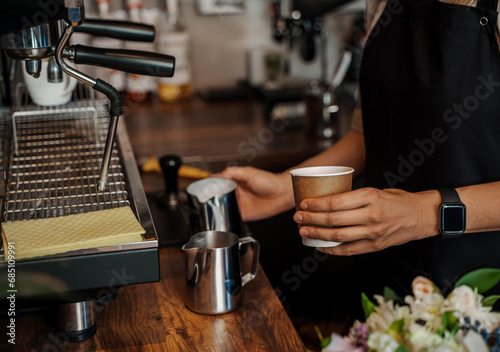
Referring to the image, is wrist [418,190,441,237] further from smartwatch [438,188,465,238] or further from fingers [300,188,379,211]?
fingers [300,188,379,211]

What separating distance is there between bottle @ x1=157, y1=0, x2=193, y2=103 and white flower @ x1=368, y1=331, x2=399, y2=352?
2190 millimetres

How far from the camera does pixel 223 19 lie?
2846 mm

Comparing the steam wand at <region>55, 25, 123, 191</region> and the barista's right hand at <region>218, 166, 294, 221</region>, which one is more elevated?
the steam wand at <region>55, 25, 123, 191</region>

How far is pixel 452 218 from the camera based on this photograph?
1.01m

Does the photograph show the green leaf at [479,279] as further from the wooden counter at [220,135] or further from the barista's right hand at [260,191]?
the wooden counter at [220,135]

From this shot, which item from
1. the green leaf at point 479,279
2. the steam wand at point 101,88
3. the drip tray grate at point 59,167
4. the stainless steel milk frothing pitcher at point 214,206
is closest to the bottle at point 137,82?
the drip tray grate at point 59,167

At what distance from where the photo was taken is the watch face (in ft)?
3.30

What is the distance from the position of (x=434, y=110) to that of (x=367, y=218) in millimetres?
345

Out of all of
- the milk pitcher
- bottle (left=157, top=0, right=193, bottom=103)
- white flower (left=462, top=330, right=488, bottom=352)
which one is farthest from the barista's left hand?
bottle (left=157, top=0, right=193, bottom=103)

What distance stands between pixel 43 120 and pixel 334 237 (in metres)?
0.86

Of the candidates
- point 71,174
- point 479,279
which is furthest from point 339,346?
point 71,174

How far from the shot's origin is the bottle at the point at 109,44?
8.43ft

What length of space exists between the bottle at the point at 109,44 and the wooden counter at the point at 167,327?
1.62 meters

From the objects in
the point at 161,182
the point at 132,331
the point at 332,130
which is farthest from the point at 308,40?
the point at 132,331
